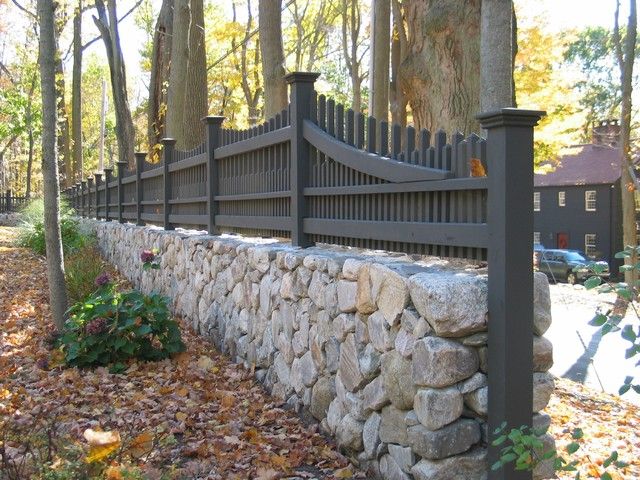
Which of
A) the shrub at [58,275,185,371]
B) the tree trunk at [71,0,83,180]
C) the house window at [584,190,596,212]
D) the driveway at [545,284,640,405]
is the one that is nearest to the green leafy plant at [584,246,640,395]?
the shrub at [58,275,185,371]

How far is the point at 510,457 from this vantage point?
263 cm

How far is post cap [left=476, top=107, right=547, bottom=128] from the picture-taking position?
3.05 metres

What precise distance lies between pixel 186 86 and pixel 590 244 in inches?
1218

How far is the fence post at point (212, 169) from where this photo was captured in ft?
24.4

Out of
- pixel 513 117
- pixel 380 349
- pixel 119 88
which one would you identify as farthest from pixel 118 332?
pixel 119 88

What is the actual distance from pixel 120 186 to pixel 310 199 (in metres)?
8.93

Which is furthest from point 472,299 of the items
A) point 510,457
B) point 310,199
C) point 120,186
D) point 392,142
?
point 120,186

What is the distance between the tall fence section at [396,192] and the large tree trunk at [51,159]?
151cm

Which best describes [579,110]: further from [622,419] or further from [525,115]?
[525,115]

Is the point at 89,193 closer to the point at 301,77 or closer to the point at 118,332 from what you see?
the point at 118,332

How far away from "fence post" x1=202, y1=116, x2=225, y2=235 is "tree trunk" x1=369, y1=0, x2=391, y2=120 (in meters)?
7.79

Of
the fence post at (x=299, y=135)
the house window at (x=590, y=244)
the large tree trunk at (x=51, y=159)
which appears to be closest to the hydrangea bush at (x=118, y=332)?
the large tree trunk at (x=51, y=159)

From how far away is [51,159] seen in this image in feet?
22.7

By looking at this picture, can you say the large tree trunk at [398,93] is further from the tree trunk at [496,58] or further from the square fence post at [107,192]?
the tree trunk at [496,58]
